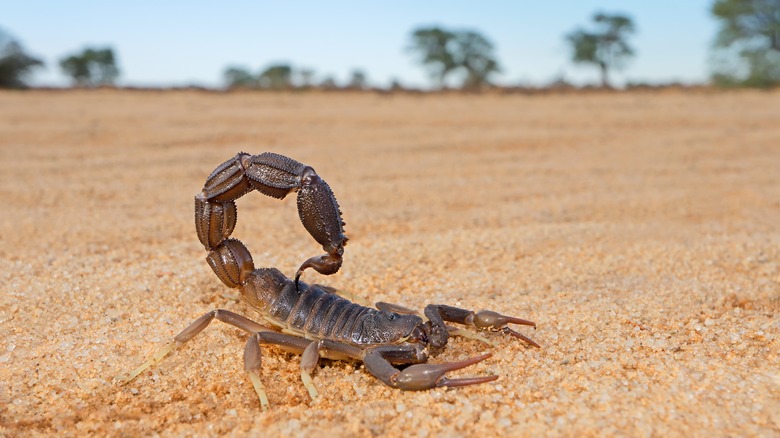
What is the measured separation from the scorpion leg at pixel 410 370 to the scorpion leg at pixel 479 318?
278 millimetres

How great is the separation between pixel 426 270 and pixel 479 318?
136 centimetres

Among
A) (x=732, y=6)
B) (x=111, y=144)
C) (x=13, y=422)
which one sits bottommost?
(x=13, y=422)

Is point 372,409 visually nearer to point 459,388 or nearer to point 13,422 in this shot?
point 459,388

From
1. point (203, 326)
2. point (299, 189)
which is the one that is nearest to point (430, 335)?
point (299, 189)

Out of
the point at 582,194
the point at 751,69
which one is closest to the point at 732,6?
the point at 751,69

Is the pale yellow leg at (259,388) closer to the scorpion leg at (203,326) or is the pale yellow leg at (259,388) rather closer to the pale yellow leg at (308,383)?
the pale yellow leg at (308,383)

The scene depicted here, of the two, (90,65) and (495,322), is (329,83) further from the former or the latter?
(90,65)

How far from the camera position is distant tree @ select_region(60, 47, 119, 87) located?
1496 inches

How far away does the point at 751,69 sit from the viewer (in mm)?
20750

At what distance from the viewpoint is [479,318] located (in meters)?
3.41

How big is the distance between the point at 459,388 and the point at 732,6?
26.8 meters

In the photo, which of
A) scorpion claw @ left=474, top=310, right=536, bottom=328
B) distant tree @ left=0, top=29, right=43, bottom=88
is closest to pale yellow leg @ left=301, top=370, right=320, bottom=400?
scorpion claw @ left=474, top=310, right=536, bottom=328

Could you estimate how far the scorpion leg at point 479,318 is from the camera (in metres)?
3.38

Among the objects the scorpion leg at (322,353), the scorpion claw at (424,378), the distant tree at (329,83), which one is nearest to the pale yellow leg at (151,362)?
the scorpion leg at (322,353)
